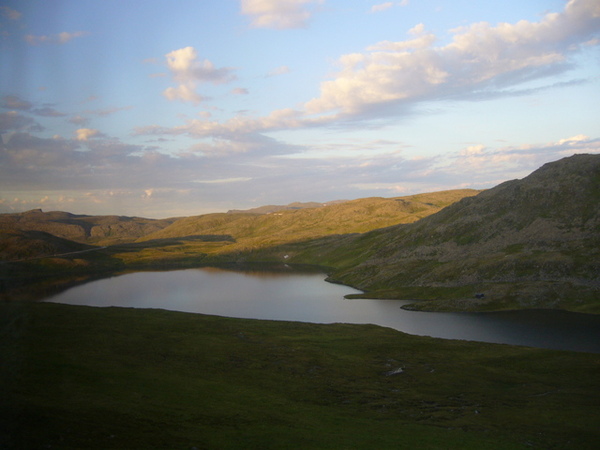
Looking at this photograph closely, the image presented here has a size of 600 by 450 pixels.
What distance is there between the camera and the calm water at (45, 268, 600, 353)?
329 ft

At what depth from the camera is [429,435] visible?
4072cm

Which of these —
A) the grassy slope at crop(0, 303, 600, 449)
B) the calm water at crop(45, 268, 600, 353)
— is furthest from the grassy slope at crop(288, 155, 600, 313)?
the grassy slope at crop(0, 303, 600, 449)

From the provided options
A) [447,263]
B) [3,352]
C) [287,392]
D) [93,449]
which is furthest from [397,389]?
[447,263]

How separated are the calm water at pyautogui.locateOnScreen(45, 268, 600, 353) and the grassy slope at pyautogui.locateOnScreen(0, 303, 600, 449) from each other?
20726 millimetres

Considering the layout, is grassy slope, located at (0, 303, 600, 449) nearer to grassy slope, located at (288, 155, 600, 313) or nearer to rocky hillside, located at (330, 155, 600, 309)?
grassy slope, located at (288, 155, 600, 313)

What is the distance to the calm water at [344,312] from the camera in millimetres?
100188

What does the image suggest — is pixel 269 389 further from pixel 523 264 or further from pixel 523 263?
pixel 523 263

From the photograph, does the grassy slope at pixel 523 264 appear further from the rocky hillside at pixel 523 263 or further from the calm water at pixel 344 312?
the calm water at pixel 344 312

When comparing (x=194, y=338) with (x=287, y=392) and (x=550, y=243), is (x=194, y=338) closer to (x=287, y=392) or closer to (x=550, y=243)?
(x=287, y=392)

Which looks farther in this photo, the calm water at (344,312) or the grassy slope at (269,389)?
the calm water at (344,312)

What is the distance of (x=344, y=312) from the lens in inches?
5389

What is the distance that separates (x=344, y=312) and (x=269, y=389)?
283 feet

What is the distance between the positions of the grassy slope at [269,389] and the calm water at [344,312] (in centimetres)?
2073

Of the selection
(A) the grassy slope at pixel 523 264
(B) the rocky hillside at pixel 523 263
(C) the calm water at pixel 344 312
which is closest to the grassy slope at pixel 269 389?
(C) the calm water at pixel 344 312
